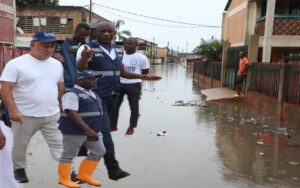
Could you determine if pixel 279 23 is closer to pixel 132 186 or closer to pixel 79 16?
pixel 132 186

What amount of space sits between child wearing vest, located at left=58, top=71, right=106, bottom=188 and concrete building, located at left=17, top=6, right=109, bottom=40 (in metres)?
44.9

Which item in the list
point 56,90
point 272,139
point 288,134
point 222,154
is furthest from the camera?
point 288,134

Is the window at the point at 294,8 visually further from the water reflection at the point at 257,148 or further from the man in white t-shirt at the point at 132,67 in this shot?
the man in white t-shirt at the point at 132,67

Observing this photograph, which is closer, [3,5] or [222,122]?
[222,122]

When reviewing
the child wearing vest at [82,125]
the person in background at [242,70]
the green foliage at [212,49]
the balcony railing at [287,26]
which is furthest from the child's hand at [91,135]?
the green foliage at [212,49]

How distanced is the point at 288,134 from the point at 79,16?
142 ft

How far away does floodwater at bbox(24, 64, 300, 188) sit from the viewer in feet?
17.1

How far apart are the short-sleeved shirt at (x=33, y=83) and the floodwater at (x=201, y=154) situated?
39.1 inches

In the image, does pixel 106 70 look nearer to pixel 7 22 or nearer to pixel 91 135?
pixel 91 135

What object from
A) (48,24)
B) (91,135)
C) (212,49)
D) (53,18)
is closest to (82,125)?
(91,135)

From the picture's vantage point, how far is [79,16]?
163ft

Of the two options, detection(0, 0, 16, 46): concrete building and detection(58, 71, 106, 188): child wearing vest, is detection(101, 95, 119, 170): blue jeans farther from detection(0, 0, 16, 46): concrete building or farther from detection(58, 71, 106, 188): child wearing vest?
detection(0, 0, 16, 46): concrete building

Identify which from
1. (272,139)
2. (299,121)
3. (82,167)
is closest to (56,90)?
(82,167)

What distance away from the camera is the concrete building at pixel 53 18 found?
4866 cm
